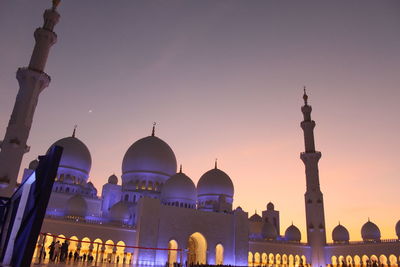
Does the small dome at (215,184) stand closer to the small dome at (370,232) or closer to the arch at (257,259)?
the arch at (257,259)

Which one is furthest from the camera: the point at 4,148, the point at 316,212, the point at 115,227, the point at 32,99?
the point at 316,212

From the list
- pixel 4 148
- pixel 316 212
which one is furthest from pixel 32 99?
pixel 316 212

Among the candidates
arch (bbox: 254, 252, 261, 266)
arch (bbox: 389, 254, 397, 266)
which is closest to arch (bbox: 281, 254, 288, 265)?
arch (bbox: 254, 252, 261, 266)

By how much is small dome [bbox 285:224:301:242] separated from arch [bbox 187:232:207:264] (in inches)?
486

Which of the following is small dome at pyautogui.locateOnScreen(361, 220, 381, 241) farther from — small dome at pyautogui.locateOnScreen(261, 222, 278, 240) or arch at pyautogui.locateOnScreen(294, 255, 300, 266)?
small dome at pyautogui.locateOnScreen(261, 222, 278, 240)

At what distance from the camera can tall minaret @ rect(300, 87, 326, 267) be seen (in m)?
32.6

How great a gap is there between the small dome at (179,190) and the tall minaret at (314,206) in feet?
39.1

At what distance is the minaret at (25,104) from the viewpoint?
20.7 m

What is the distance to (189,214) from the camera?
27578 millimetres

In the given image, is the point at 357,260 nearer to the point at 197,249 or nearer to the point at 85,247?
the point at 197,249

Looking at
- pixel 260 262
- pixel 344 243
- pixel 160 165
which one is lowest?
pixel 260 262

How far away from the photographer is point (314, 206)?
32781mm

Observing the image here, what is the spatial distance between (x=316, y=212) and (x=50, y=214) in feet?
78.1

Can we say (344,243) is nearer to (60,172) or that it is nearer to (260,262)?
(260,262)
